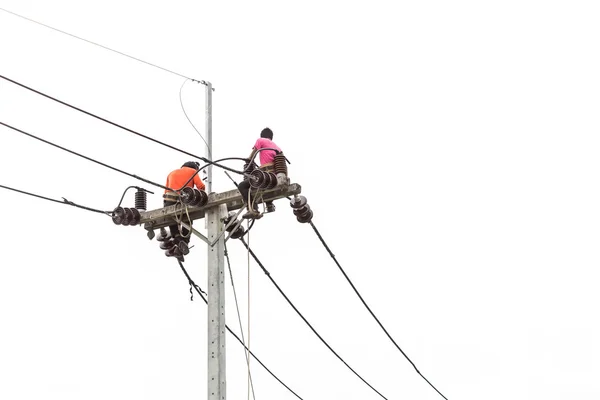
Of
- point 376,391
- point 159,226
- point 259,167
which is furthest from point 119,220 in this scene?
point 376,391

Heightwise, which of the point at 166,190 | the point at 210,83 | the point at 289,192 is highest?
the point at 210,83

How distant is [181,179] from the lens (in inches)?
529

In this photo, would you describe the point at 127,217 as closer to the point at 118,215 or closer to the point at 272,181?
the point at 118,215

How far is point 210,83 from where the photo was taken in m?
14.6

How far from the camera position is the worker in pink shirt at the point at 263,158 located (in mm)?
12375

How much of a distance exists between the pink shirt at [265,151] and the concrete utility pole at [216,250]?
0.61 metres

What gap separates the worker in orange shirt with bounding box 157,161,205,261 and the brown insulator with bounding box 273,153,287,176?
1.39 meters

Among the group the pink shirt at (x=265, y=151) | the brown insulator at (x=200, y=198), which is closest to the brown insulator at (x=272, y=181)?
the pink shirt at (x=265, y=151)

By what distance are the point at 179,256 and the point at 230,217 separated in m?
1.51

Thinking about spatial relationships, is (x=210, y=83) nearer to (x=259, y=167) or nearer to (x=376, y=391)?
(x=259, y=167)

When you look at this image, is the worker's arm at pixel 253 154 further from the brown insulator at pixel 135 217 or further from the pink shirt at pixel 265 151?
the brown insulator at pixel 135 217

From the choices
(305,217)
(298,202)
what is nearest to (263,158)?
(298,202)

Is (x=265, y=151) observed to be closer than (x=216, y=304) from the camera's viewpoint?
No

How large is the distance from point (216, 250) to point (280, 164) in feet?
4.55
